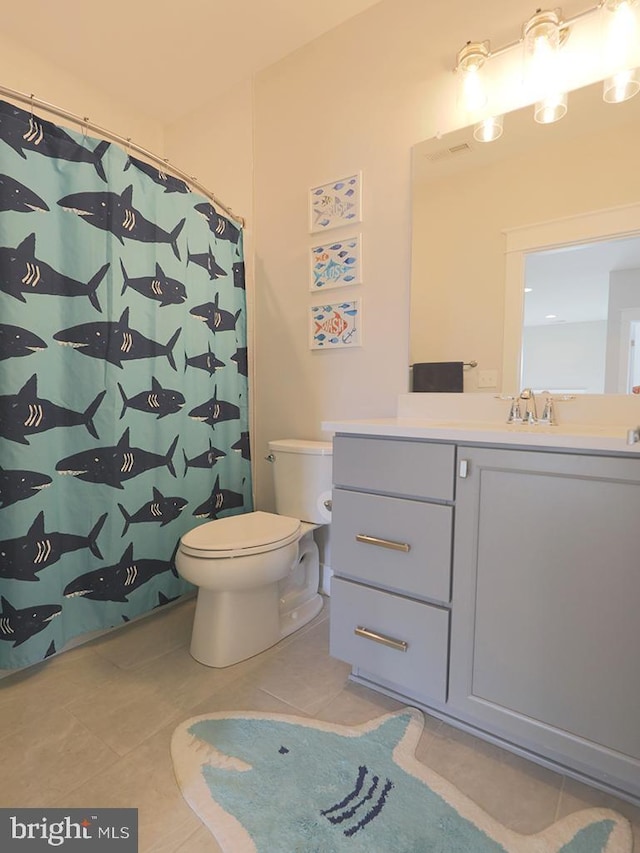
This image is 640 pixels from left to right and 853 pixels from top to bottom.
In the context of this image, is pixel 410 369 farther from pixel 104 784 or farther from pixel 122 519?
pixel 104 784

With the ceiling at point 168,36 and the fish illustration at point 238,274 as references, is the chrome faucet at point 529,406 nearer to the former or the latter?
the fish illustration at point 238,274

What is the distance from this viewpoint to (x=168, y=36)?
1.88m

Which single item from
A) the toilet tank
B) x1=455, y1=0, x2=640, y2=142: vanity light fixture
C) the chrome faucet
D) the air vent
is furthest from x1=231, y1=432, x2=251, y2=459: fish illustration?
x1=455, y1=0, x2=640, y2=142: vanity light fixture

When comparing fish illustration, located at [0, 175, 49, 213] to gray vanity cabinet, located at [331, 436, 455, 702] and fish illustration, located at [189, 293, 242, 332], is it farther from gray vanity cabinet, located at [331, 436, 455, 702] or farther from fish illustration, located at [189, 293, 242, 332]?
gray vanity cabinet, located at [331, 436, 455, 702]

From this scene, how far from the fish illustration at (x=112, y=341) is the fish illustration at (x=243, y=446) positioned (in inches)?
22.5

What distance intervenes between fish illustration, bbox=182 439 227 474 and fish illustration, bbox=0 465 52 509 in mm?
568

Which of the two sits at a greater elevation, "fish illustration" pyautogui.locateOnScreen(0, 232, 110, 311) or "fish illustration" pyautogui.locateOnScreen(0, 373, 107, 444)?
"fish illustration" pyautogui.locateOnScreen(0, 232, 110, 311)

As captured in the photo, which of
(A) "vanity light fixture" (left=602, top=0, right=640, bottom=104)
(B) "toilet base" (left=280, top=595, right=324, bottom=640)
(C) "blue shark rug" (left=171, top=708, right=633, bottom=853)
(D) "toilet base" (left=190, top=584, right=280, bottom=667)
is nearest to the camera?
(C) "blue shark rug" (left=171, top=708, right=633, bottom=853)

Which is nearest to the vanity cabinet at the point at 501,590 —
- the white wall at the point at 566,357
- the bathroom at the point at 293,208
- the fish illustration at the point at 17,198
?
the bathroom at the point at 293,208

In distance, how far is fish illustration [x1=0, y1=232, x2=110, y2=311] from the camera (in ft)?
4.21

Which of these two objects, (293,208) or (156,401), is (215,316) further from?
(293,208)

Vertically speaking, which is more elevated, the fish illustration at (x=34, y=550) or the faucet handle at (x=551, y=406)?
the faucet handle at (x=551, y=406)

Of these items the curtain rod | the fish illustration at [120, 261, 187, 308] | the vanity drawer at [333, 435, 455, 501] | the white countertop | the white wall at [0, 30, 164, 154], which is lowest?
the vanity drawer at [333, 435, 455, 501]

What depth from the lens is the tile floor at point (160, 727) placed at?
98cm
